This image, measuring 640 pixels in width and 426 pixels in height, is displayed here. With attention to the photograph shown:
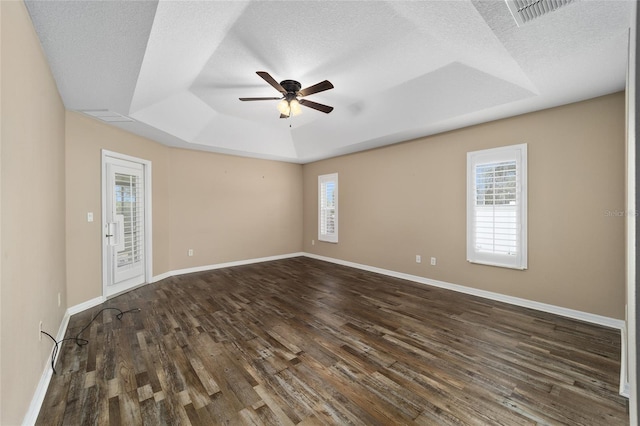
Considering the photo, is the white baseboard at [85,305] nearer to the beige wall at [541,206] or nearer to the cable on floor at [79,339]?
the cable on floor at [79,339]

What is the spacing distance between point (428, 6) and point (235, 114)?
3437mm

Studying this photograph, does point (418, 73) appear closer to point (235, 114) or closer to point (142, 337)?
point (235, 114)

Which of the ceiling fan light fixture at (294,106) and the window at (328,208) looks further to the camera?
the window at (328,208)

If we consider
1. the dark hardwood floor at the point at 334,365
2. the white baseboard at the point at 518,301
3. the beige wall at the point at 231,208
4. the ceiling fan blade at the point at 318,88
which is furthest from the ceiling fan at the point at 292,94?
the white baseboard at the point at 518,301

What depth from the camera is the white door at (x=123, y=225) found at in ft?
12.7

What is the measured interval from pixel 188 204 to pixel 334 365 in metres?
4.40

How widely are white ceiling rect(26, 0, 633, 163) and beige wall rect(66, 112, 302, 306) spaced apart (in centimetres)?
56

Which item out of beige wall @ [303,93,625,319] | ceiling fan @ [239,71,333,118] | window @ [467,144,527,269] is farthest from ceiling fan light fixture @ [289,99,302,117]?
window @ [467,144,527,269]

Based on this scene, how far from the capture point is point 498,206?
3750 mm

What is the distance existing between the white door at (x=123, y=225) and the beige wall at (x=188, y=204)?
13cm

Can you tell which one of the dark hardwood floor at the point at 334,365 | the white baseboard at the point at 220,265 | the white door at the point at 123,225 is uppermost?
the white door at the point at 123,225

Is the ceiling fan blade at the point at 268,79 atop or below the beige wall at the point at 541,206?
atop

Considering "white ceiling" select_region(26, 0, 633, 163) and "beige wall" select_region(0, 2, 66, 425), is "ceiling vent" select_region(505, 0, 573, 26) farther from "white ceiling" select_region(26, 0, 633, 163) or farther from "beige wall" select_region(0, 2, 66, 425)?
"beige wall" select_region(0, 2, 66, 425)

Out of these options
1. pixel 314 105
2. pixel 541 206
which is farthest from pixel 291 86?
pixel 541 206
